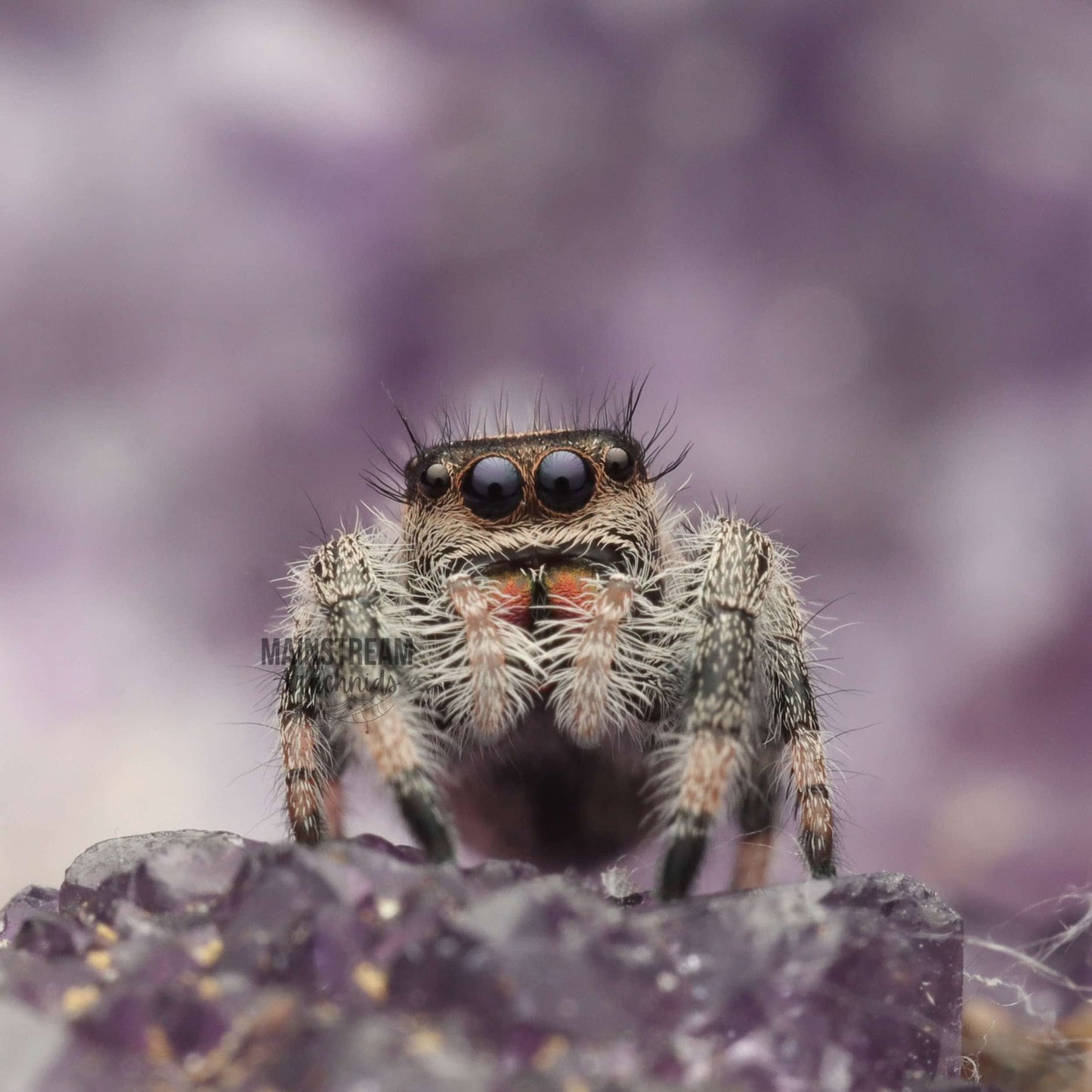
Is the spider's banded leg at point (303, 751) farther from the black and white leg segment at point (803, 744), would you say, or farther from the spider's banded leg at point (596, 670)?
the black and white leg segment at point (803, 744)

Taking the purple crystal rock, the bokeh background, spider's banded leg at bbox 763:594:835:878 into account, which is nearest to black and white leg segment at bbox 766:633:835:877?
spider's banded leg at bbox 763:594:835:878

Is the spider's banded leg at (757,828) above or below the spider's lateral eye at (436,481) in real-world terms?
below

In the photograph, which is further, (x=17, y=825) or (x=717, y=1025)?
(x=17, y=825)

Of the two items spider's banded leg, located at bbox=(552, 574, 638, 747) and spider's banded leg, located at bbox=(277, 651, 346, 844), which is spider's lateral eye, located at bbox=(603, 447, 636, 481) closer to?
spider's banded leg, located at bbox=(552, 574, 638, 747)

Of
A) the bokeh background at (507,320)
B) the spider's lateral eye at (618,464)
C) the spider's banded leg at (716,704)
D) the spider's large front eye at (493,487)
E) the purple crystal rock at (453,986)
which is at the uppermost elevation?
the bokeh background at (507,320)

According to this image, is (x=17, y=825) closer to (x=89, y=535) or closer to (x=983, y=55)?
(x=89, y=535)

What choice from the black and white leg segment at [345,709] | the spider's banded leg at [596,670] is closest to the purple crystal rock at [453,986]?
the black and white leg segment at [345,709]

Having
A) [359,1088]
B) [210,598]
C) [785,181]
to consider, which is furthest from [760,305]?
[359,1088]
